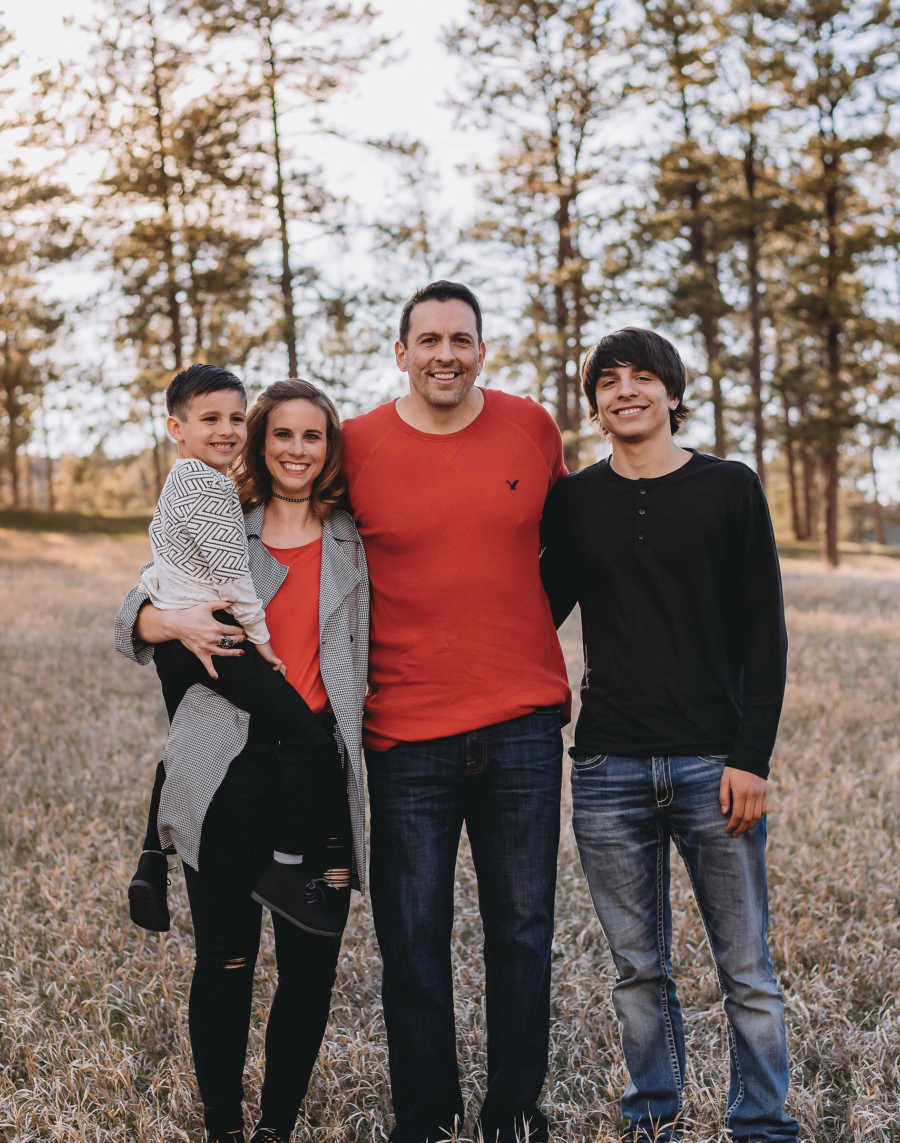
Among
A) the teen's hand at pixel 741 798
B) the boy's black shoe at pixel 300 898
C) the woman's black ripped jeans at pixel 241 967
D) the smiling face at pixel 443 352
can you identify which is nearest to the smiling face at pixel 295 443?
the smiling face at pixel 443 352

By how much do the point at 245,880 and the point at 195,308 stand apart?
2117 cm

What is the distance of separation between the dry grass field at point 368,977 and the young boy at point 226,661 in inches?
31.9

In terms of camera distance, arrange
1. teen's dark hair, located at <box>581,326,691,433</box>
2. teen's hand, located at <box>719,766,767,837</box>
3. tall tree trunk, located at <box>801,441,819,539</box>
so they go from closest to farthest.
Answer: teen's hand, located at <box>719,766,767,837</box> → teen's dark hair, located at <box>581,326,691,433</box> → tall tree trunk, located at <box>801,441,819,539</box>

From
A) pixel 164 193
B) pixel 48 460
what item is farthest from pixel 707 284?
pixel 48 460

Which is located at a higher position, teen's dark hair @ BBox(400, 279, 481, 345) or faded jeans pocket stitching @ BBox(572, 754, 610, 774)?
teen's dark hair @ BBox(400, 279, 481, 345)

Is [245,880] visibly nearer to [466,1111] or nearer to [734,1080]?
[466,1111]

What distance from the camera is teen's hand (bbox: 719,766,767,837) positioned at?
8.91 ft

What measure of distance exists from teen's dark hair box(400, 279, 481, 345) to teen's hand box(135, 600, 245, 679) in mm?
1099

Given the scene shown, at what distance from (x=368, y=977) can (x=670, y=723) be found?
200 cm

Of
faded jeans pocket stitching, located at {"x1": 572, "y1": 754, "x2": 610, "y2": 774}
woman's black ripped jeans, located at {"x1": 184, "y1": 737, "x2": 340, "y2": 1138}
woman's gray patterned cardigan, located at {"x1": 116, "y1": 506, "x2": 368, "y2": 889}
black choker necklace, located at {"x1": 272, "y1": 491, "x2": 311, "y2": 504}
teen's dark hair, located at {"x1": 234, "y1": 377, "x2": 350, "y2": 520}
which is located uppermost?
teen's dark hair, located at {"x1": 234, "y1": 377, "x2": 350, "y2": 520}

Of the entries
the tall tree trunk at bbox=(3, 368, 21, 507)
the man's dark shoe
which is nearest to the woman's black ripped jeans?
the man's dark shoe

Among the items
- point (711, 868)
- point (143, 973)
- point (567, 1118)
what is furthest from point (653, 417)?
point (143, 973)

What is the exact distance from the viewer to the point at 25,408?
1467 inches

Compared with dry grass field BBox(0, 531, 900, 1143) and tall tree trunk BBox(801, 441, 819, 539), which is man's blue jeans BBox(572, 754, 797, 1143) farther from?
tall tree trunk BBox(801, 441, 819, 539)
